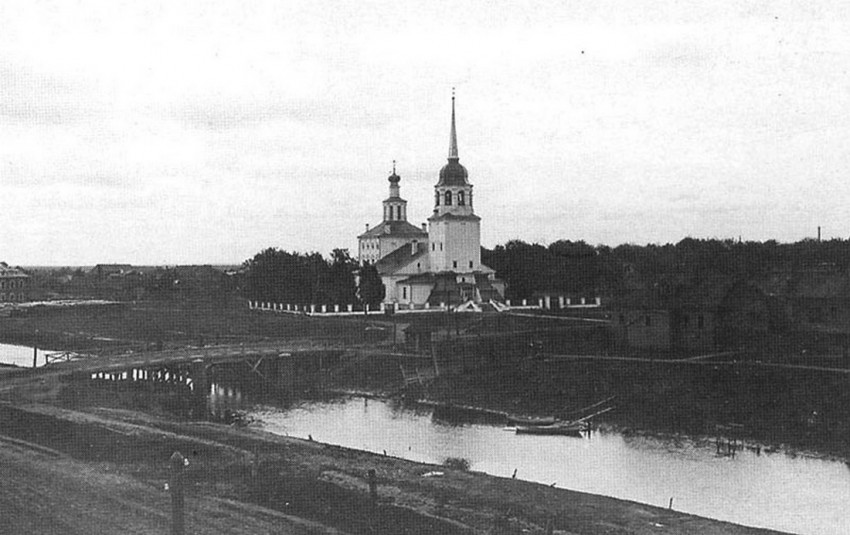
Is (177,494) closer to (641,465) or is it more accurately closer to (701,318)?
(641,465)

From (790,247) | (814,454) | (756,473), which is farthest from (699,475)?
(790,247)

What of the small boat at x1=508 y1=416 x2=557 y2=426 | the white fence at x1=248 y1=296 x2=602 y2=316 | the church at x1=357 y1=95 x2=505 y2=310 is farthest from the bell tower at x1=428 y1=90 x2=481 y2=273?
the small boat at x1=508 y1=416 x2=557 y2=426

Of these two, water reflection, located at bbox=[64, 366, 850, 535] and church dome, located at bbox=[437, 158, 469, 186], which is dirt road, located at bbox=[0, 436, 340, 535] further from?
church dome, located at bbox=[437, 158, 469, 186]

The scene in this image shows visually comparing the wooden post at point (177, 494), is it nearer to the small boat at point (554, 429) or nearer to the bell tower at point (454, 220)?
the small boat at point (554, 429)

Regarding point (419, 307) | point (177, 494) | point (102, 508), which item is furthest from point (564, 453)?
point (419, 307)

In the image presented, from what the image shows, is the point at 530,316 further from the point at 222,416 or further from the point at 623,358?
the point at 222,416
